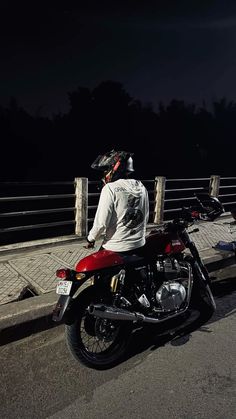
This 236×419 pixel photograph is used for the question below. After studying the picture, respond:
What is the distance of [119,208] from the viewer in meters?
3.16

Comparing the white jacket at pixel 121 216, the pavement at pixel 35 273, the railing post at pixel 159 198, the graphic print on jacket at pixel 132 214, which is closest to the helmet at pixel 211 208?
the white jacket at pixel 121 216

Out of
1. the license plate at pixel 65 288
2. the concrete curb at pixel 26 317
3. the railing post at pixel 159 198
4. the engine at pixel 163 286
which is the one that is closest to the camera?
the license plate at pixel 65 288

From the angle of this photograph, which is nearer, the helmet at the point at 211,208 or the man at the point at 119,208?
the man at the point at 119,208

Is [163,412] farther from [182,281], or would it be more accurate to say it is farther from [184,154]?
[184,154]

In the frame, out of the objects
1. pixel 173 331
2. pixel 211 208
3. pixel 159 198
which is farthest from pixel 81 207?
pixel 173 331

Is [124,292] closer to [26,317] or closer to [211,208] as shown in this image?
[26,317]

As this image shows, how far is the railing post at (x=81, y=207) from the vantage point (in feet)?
22.3

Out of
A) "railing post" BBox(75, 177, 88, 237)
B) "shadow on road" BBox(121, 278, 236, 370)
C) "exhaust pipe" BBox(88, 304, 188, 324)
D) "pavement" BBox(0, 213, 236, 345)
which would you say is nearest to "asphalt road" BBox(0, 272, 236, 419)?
"shadow on road" BBox(121, 278, 236, 370)

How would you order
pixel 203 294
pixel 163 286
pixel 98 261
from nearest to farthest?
pixel 98 261 < pixel 163 286 < pixel 203 294

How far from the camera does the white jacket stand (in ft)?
10.2

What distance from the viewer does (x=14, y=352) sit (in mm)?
3236

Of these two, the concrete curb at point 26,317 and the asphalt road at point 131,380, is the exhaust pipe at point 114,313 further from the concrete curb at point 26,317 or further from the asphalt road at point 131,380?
the concrete curb at point 26,317

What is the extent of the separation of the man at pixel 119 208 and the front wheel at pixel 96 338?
557 mm

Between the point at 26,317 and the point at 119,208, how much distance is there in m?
1.61
